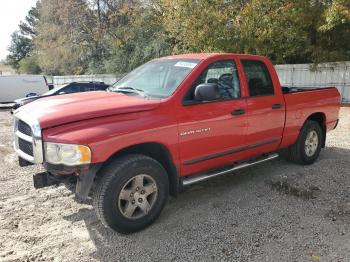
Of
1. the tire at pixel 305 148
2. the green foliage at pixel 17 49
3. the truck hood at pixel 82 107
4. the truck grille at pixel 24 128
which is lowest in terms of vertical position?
the tire at pixel 305 148

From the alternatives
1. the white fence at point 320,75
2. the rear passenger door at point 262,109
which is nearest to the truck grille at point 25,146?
the rear passenger door at point 262,109

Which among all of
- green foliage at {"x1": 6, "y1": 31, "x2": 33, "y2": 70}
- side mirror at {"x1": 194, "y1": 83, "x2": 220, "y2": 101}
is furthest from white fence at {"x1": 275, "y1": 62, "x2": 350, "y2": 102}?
green foliage at {"x1": 6, "y1": 31, "x2": 33, "y2": 70}

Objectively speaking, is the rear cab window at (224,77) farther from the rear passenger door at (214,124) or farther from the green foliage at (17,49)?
the green foliage at (17,49)

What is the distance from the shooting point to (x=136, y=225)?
3.74 meters

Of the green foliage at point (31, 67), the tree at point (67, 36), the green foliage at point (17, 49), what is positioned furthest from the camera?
the green foliage at point (17, 49)

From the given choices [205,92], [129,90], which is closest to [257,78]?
[205,92]

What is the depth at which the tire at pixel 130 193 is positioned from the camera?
11.4 feet

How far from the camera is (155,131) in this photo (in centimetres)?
372

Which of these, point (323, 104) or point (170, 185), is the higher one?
point (323, 104)

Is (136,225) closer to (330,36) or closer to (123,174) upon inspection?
(123,174)

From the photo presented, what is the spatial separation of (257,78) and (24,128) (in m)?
3.23

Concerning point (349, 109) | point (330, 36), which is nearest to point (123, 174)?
point (349, 109)

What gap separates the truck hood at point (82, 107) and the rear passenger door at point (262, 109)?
1.64 meters

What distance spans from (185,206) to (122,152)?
50.3 inches
